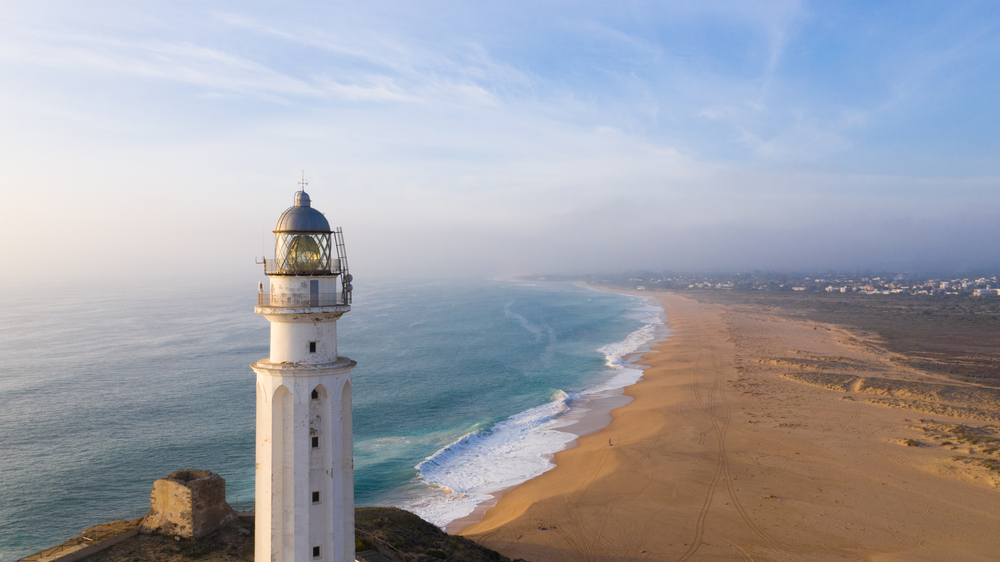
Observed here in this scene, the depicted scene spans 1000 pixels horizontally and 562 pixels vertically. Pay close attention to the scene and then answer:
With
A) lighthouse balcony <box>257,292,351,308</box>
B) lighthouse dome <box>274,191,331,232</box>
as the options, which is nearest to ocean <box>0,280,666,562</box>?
lighthouse balcony <box>257,292,351,308</box>

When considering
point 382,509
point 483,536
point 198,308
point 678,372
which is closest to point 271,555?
point 382,509

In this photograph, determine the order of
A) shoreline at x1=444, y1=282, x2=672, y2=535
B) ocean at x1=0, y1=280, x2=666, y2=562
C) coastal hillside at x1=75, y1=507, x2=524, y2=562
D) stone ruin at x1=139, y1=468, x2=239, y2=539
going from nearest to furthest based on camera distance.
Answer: coastal hillside at x1=75, y1=507, x2=524, y2=562 < stone ruin at x1=139, y1=468, x2=239, y2=539 < shoreline at x1=444, y1=282, x2=672, y2=535 < ocean at x1=0, y1=280, x2=666, y2=562

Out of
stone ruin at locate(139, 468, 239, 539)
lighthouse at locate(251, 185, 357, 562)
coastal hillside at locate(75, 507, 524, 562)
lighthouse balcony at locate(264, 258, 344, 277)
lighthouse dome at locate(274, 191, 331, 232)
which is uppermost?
lighthouse dome at locate(274, 191, 331, 232)

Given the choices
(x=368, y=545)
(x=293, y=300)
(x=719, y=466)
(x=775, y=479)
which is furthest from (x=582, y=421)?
(x=293, y=300)

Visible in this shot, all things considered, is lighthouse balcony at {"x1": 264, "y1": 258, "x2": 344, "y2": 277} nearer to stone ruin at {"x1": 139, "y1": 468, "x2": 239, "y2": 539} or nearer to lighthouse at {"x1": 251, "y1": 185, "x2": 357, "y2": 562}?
lighthouse at {"x1": 251, "y1": 185, "x2": 357, "y2": 562}

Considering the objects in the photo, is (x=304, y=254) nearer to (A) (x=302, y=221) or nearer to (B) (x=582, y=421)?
(A) (x=302, y=221)

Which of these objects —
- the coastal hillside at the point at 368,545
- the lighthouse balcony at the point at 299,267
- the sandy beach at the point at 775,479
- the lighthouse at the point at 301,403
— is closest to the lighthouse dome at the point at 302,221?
the lighthouse at the point at 301,403
